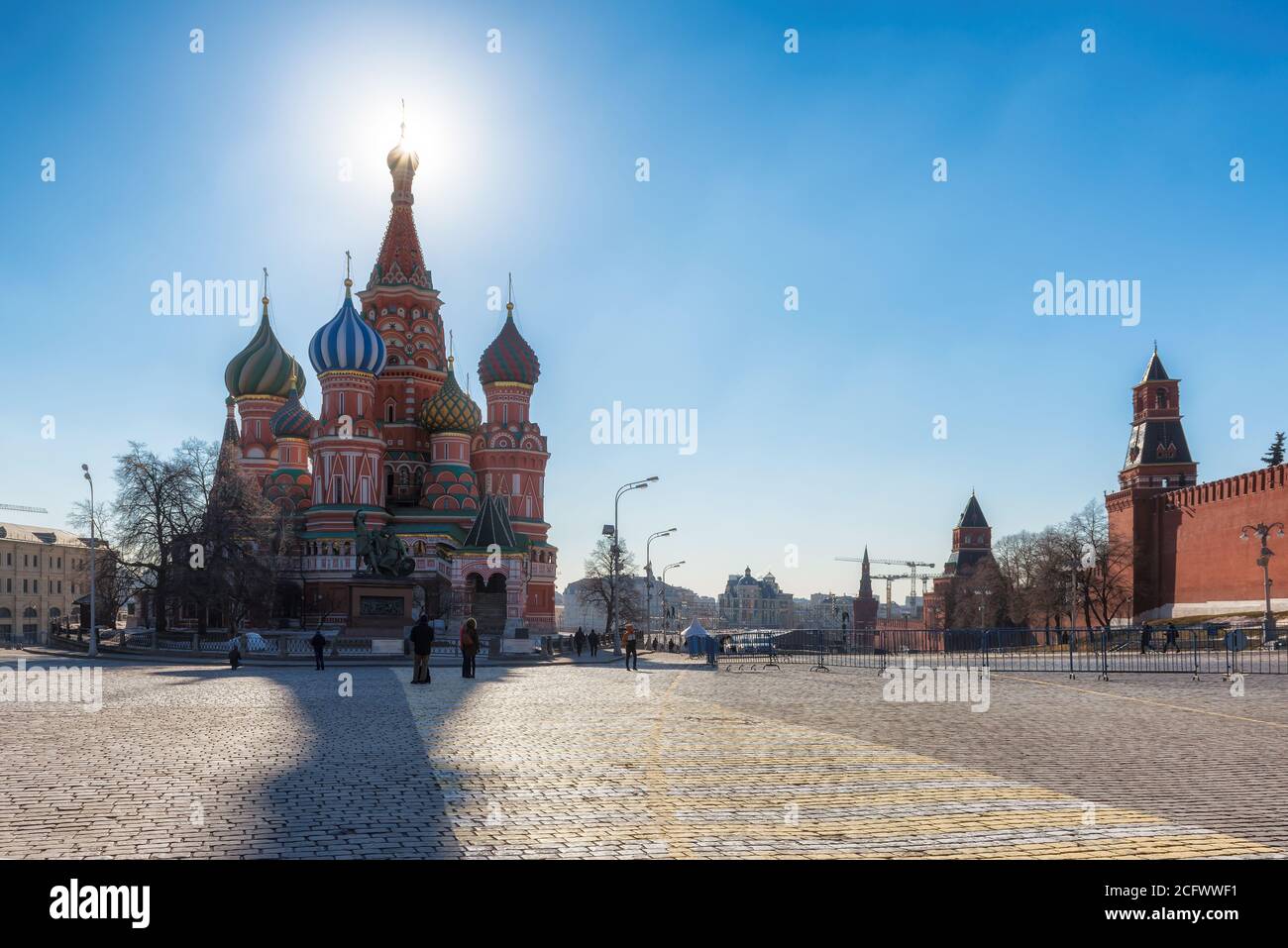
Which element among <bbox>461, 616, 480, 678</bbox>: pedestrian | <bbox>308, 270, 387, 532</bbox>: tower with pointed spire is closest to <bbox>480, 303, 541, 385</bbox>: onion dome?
<bbox>308, 270, 387, 532</bbox>: tower with pointed spire

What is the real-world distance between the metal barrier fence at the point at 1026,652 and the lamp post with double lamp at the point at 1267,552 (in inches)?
27.6

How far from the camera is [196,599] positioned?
4747 cm

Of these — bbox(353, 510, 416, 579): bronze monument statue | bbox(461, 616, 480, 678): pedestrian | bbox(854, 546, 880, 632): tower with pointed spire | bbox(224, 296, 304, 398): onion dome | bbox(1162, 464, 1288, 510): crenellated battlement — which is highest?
bbox(224, 296, 304, 398): onion dome

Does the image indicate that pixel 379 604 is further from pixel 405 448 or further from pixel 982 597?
pixel 982 597

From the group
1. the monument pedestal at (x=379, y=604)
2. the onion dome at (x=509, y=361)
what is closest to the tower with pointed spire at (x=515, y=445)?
the onion dome at (x=509, y=361)

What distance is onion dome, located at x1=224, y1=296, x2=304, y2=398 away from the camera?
73938 millimetres

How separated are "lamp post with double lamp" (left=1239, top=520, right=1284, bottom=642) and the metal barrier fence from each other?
70 cm

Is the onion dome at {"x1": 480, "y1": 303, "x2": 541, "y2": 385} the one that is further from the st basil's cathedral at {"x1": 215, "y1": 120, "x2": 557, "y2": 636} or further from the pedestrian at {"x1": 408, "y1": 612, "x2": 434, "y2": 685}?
the pedestrian at {"x1": 408, "y1": 612, "x2": 434, "y2": 685}

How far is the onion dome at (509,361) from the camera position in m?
75.0

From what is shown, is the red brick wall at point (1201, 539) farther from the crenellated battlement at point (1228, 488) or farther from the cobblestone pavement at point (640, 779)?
the cobblestone pavement at point (640, 779)

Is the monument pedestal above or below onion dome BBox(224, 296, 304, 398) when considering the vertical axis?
below
